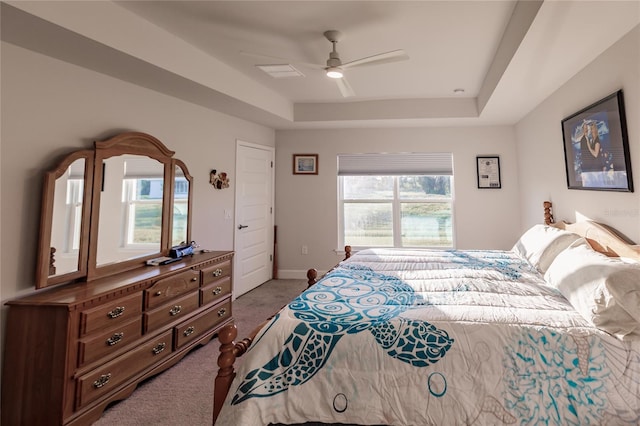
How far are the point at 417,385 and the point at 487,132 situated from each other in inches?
164

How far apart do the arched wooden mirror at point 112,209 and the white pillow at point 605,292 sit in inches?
116

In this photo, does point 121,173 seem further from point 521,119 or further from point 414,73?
point 521,119

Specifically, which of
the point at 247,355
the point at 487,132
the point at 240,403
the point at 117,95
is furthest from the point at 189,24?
the point at 487,132

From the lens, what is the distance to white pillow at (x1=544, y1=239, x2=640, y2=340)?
117cm

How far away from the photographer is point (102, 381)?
5.58ft

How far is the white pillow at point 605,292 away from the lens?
117 centimetres

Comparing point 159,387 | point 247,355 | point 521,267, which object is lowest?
point 159,387

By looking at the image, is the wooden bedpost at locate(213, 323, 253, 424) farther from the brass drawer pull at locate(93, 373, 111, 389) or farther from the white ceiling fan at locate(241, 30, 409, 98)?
the white ceiling fan at locate(241, 30, 409, 98)

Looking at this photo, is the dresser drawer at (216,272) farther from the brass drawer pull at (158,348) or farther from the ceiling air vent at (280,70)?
the ceiling air vent at (280,70)

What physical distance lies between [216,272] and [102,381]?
1160 mm

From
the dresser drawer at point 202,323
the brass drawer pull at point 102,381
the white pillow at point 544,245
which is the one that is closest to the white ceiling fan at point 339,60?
the white pillow at point 544,245

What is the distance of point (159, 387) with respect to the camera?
1979 millimetres

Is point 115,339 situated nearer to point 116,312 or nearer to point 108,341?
point 108,341

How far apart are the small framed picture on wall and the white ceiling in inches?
40.4
